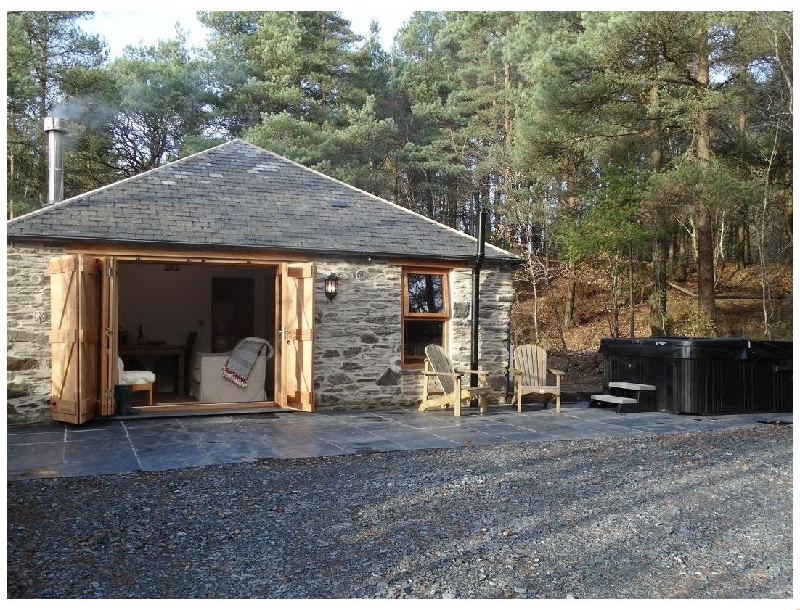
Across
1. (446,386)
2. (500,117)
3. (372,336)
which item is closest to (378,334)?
(372,336)

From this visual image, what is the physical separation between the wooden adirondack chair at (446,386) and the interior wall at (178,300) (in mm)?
4555

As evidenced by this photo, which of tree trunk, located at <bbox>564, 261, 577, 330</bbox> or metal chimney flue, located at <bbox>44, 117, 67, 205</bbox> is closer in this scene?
metal chimney flue, located at <bbox>44, 117, 67, 205</bbox>

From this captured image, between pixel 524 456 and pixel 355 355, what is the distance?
3516 mm

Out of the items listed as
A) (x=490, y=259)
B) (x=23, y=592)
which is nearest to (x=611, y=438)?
(x=490, y=259)

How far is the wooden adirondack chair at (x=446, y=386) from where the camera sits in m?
8.74

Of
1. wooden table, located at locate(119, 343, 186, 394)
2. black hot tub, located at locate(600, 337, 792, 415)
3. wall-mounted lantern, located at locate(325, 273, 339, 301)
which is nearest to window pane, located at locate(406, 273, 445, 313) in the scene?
wall-mounted lantern, located at locate(325, 273, 339, 301)

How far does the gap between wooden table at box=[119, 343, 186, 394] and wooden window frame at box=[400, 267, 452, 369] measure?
4.07 m

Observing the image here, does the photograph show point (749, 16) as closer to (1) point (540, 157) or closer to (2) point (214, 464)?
(1) point (540, 157)

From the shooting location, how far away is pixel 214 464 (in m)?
5.83

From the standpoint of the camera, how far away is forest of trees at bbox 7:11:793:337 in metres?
13.4

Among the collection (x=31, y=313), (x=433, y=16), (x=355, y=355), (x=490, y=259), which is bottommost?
(x=355, y=355)

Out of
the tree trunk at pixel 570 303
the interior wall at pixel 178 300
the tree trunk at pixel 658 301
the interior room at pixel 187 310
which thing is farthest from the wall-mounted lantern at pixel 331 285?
the tree trunk at pixel 570 303

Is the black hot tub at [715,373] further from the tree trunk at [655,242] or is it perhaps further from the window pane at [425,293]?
the tree trunk at [655,242]

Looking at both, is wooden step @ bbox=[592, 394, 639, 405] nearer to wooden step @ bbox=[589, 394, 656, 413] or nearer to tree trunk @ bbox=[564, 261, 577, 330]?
wooden step @ bbox=[589, 394, 656, 413]
